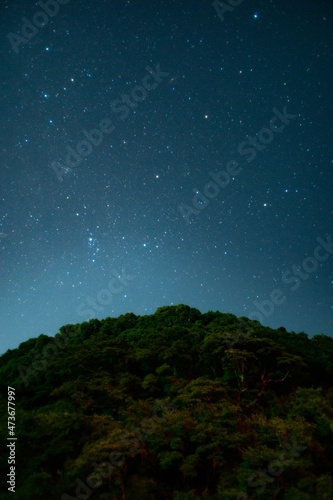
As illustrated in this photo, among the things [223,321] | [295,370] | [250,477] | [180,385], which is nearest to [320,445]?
[250,477]

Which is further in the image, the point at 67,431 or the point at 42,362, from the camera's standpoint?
the point at 42,362

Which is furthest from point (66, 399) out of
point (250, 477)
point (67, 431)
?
point (250, 477)

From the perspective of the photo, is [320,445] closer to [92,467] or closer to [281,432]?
[281,432]

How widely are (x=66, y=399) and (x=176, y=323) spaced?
17.0ft

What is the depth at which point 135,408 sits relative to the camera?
6.93 m

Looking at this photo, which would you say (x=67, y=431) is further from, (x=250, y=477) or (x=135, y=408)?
(x=250, y=477)

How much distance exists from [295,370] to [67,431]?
6146 mm

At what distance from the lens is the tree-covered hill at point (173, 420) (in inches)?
199

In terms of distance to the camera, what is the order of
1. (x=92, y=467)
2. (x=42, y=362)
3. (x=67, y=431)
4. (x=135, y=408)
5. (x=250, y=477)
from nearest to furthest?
1. (x=250, y=477)
2. (x=92, y=467)
3. (x=67, y=431)
4. (x=135, y=408)
5. (x=42, y=362)

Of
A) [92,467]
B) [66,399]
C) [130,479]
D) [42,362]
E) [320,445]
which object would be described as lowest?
[320,445]

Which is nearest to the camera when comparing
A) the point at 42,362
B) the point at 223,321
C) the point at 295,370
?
the point at 295,370

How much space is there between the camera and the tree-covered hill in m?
5.07

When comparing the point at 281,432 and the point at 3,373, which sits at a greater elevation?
the point at 3,373

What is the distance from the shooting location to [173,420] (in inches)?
235
